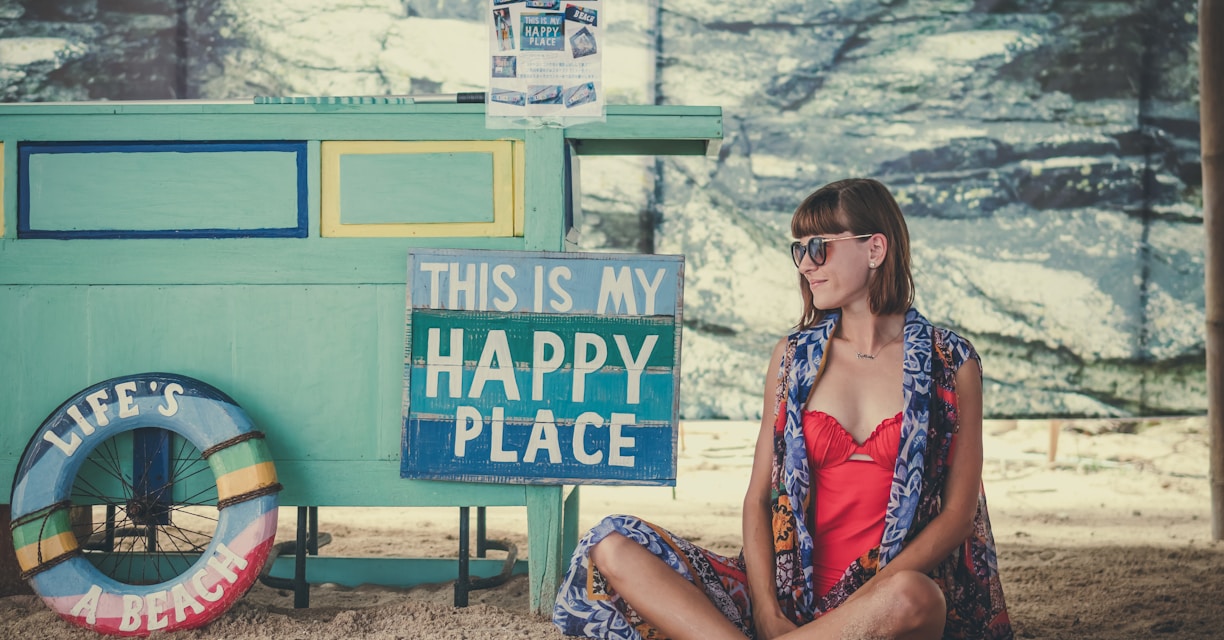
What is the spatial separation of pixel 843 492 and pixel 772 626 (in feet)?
0.97

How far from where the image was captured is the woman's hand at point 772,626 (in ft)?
6.37

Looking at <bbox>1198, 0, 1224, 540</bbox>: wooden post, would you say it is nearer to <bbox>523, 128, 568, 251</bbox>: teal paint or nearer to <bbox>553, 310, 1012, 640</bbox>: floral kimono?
<bbox>553, 310, 1012, 640</bbox>: floral kimono

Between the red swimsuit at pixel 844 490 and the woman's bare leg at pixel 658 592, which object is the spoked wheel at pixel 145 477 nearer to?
the woman's bare leg at pixel 658 592

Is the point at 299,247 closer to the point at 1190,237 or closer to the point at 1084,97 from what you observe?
the point at 1084,97

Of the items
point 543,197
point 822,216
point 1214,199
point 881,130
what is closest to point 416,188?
point 543,197

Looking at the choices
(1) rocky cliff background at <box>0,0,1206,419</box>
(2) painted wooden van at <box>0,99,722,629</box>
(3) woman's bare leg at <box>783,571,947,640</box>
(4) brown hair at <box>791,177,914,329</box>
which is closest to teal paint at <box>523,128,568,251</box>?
(2) painted wooden van at <box>0,99,722,629</box>

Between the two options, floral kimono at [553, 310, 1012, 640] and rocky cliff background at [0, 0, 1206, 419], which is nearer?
floral kimono at [553, 310, 1012, 640]

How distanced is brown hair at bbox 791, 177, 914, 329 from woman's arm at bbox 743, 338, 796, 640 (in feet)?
0.79

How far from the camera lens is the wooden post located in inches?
145

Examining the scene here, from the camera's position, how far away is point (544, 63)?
2.49 metres

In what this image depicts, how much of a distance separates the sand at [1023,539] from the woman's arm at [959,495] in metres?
0.68

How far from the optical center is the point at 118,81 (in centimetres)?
446

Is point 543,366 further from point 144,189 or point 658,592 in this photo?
point 144,189

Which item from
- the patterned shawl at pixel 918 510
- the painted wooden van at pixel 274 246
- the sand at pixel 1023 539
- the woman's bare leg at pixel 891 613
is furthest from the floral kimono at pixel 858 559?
the painted wooden van at pixel 274 246
